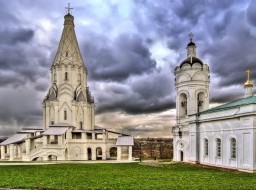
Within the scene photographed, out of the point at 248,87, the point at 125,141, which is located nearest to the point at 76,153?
the point at 125,141

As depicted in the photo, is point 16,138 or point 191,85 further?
point 16,138

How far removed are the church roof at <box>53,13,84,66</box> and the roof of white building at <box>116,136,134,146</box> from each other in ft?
48.7

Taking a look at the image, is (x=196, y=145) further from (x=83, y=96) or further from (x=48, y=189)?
(x=83, y=96)

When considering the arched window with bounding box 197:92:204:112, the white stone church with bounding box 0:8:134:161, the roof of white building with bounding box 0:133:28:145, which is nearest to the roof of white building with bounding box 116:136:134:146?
the white stone church with bounding box 0:8:134:161

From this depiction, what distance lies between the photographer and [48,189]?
12703 millimetres

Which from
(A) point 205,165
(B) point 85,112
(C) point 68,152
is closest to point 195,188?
(A) point 205,165

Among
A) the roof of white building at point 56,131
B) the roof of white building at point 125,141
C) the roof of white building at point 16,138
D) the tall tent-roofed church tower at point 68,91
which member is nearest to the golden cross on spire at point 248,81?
the roof of white building at point 125,141

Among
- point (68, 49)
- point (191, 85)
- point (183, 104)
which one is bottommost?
point (183, 104)

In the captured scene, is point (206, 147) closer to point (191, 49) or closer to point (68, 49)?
point (191, 49)

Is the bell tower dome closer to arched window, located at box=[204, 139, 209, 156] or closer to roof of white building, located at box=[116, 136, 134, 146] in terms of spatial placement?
arched window, located at box=[204, 139, 209, 156]

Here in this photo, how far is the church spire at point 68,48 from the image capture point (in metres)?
49.7

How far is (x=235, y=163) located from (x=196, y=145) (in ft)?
21.2

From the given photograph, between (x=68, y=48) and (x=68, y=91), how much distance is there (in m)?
7.10

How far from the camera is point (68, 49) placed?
5000 cm
